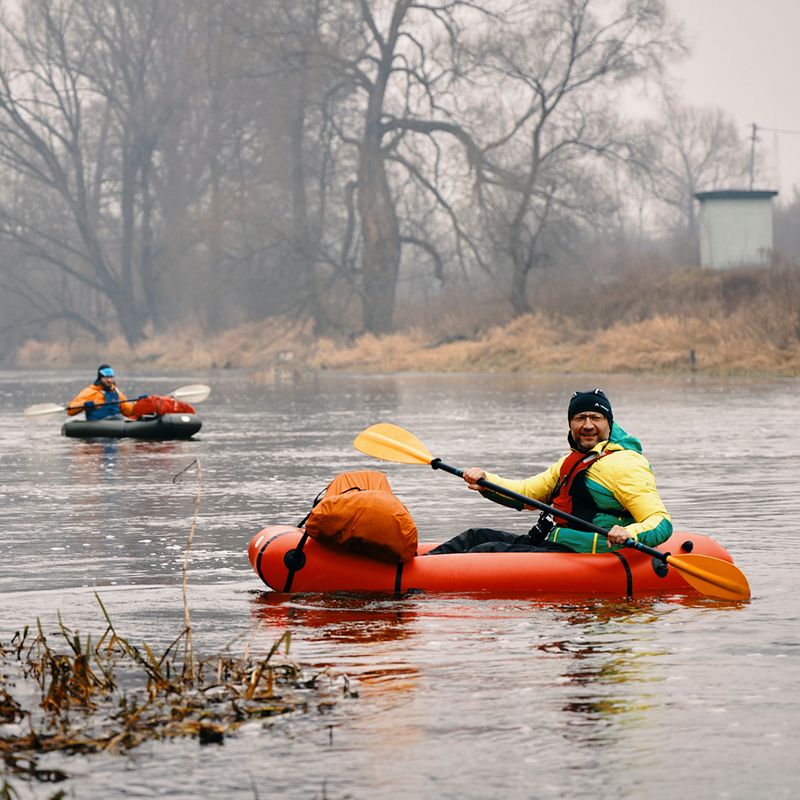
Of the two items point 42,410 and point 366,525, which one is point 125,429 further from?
point 366,525

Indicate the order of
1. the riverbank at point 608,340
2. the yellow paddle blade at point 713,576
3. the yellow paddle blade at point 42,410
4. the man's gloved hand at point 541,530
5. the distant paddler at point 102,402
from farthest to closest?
the riverbank at point 608,340, the yellow paddle blade at point 42,410, the distant paddler at point 102,402, the man's gloved hand at point 541,530, the yellow paddle blade at point 713,576

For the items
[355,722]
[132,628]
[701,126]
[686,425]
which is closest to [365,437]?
[132,628]

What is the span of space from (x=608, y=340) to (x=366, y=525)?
108 feet

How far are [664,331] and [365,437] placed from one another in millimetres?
30350

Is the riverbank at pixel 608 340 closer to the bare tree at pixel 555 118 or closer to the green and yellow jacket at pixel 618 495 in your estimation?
the bare tree at pixel 555 118

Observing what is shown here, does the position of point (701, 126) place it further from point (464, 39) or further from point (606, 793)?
point (606, 793)

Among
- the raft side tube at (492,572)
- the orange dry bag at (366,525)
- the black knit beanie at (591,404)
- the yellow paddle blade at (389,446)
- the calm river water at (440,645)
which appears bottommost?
the calm river water at (440,645)

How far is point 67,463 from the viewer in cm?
1822

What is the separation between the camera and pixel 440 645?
7.56 metres

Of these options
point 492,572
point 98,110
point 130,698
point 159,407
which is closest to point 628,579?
point 492,572

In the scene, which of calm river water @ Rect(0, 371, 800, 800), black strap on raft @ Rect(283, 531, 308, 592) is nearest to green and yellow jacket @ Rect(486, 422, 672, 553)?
calm river water @ Rect(0, 371, 800, 800)

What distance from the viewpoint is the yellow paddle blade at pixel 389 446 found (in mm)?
9953

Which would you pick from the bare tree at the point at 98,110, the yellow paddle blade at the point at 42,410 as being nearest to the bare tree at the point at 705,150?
the bare tree at the point at 98,110

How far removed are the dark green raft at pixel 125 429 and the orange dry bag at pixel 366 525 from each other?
1251 cm
